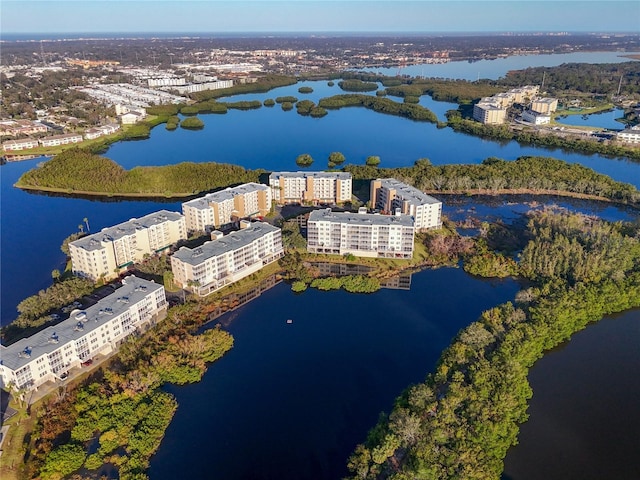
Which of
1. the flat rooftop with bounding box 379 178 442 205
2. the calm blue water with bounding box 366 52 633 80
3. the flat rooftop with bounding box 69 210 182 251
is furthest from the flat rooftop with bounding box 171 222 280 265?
the calm blue water with bounding box 366 52 633 80

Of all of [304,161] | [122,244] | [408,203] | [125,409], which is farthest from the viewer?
[304,161]

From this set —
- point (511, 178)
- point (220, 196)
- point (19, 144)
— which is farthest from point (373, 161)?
point (19, 144)

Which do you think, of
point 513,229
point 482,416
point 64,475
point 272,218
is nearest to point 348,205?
point 272,218

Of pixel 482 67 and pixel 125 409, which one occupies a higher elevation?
pixel 482 67

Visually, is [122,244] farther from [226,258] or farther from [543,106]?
[543,106]

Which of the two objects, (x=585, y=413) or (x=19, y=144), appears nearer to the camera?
(x=585, y=413)

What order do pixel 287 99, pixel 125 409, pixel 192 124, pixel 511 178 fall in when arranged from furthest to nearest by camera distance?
pixel 287 99, pixel 192 124, pixel 511 178, pixel 125 409

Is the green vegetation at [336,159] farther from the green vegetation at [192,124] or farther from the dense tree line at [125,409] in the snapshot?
the dense tree line at [125,409]

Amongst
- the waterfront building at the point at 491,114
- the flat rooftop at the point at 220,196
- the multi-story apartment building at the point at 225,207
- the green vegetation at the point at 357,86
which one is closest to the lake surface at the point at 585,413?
the multi-story apartment building at the point at 225,207
